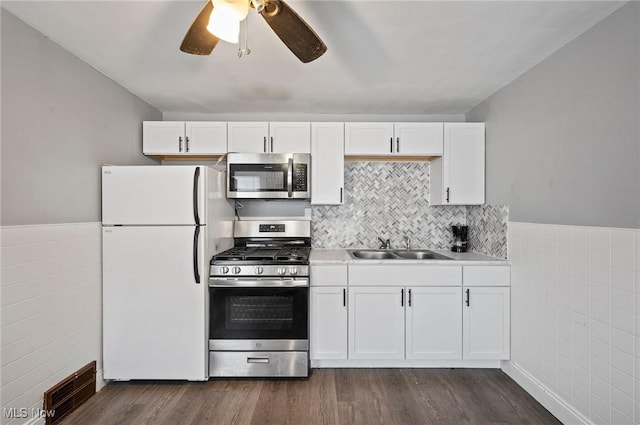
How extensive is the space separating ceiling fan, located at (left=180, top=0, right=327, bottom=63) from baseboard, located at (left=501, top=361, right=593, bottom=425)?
2540 mm

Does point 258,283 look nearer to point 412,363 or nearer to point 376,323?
point 376,323

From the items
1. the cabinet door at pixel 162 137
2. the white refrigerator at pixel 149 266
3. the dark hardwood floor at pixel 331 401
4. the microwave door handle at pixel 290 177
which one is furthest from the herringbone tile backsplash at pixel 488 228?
the cabinet door at pixel 162 137

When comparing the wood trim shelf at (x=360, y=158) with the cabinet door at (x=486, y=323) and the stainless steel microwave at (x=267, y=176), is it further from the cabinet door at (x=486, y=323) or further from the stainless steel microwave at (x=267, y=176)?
the cabinet door at (x=486, y=323)

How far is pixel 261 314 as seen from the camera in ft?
8.76

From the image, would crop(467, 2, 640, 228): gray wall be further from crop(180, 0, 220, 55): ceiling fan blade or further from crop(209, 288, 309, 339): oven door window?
crop(180, 0, 220, 55): ceiling fan blade

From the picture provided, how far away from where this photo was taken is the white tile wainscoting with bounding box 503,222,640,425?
168 cm

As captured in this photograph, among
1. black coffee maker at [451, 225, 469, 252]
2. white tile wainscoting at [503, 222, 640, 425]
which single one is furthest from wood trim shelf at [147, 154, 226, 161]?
white tile wainscoting at [503, 222, 640, 425]

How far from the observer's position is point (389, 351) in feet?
9.13

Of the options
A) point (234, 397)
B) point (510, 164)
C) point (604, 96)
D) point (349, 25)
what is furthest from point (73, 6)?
point (510, 164)

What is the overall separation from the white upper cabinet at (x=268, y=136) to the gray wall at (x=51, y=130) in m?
0.97

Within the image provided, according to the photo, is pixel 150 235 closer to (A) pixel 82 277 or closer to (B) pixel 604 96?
(A) pixel 82 277

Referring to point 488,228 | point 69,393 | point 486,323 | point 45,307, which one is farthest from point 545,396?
point 45,307

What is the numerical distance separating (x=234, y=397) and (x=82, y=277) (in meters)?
1.38

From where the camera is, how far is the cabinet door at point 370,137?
317 cm
